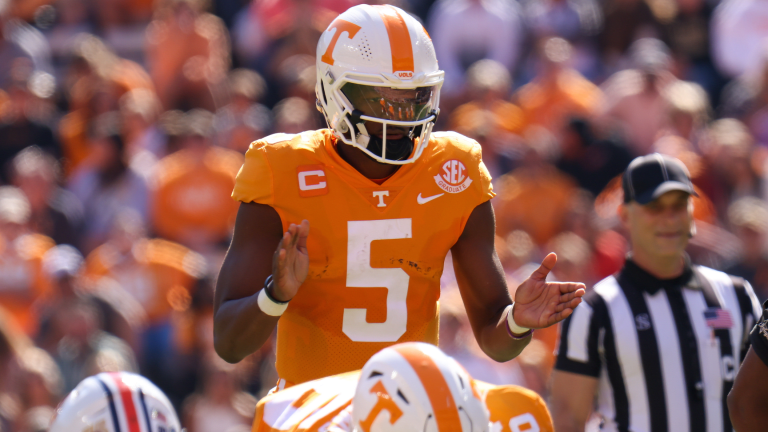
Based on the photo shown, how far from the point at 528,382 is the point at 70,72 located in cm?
514

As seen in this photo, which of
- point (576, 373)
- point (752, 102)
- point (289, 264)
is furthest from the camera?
A: point (752, 102)

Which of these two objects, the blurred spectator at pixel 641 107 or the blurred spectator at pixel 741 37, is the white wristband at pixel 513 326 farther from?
the blurred spectator at pixel 741 37

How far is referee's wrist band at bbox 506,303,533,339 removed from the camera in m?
3.11

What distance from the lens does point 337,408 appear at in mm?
2561

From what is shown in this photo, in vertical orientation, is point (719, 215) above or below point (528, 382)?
above

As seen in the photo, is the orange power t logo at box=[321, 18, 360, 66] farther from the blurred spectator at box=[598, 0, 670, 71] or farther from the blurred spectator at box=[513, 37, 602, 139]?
the blurred spectator at box=[598, 0, 670, 71]

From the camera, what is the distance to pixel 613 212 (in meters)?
7.52

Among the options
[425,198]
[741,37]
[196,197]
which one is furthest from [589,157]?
[425,198]

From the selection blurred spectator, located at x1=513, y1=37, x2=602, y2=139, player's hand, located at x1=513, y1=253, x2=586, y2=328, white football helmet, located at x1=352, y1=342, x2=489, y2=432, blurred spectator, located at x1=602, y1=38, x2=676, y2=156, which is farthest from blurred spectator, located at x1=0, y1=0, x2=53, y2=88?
white football helmet, located at x1=352, y1=342, x2=489, y2=432

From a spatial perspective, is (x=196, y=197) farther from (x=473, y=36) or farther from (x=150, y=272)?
(x=473, y=36)

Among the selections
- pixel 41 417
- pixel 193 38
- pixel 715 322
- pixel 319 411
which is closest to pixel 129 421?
pixel 319 411

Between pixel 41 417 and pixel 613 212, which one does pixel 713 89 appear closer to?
pixel 613 212

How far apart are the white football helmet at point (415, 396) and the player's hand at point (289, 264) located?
0.55 m

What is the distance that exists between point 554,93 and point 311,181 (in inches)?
227
